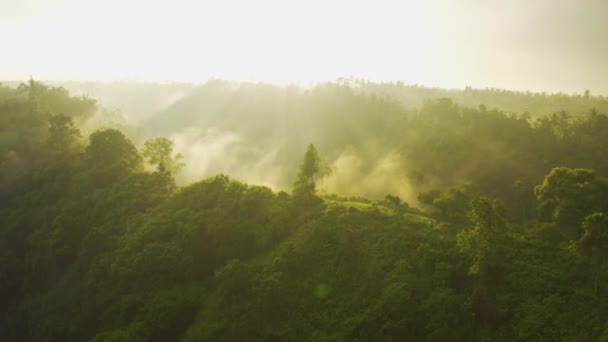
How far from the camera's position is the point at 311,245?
4475 cm

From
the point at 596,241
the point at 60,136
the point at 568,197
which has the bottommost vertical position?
the point at 596,241

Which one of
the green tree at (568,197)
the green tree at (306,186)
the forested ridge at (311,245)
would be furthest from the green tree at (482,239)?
the green tree at (306,186)

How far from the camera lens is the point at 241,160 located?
411ft

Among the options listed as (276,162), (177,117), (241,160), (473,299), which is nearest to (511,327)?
(473,299)

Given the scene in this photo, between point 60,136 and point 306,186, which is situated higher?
point 60,136

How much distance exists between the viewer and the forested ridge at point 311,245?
36031 mm

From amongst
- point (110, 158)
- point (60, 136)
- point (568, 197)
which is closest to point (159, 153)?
point (110, 158)

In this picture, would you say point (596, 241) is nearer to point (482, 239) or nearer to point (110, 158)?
point (482, 239)

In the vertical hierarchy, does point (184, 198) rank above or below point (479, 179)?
below

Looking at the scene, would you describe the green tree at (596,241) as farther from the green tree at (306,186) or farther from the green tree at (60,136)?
the green tree at (60,136)

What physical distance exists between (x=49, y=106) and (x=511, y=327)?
10763 cm

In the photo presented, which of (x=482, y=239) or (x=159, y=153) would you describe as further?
(x=159, y=153)

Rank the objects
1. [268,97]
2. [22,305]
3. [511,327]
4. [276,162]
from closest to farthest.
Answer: [511,327] → [22,305] → [276,162] → [268,97]

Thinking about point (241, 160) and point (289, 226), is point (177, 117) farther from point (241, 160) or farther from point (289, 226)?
point (289, 226)
